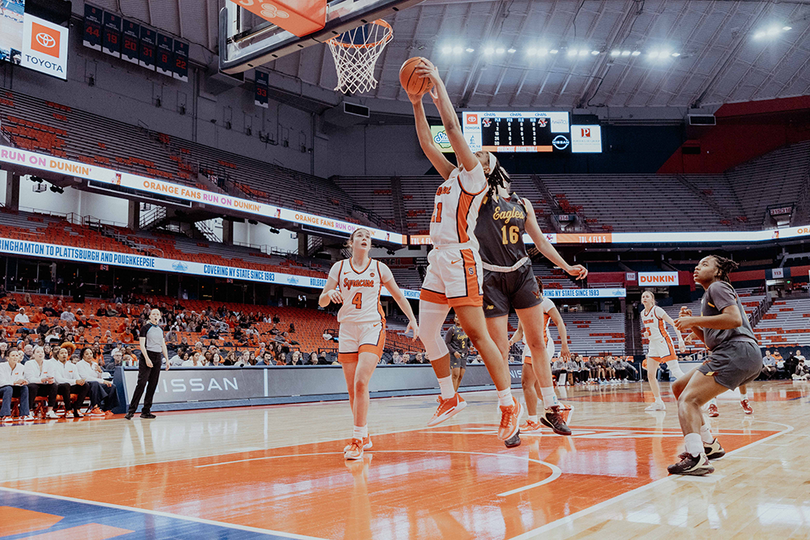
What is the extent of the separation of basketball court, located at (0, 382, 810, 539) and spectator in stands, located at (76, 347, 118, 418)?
4.82 meters

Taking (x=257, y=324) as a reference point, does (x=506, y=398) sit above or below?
below

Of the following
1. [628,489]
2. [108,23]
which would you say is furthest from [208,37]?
[628,489]

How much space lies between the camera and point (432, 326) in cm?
486

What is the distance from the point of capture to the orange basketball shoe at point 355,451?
4.95 metres

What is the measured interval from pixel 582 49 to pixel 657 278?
13.6 m

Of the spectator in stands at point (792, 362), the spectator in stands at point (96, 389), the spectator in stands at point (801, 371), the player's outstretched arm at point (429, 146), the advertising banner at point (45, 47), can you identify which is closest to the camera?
the player's outstretched arm at point (429, 146)

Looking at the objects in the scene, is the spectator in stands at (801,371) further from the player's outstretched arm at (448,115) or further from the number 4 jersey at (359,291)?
the player's outstretched arm at (448,115)

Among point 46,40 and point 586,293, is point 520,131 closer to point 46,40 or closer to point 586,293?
point 586,293

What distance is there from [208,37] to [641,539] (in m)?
31.5

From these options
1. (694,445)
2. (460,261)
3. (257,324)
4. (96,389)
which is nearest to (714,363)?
(694,445)

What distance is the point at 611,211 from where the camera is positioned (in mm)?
38125

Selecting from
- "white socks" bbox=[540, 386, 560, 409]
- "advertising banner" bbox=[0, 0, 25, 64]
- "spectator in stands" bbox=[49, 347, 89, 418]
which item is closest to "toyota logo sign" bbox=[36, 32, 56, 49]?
"advertising banner" bbox=[0, 0, 25, 64]

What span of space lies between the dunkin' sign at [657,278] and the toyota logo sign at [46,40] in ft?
103

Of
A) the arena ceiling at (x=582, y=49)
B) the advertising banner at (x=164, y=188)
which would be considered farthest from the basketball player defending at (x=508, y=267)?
the arena ceiling at (x=582, y=49)
